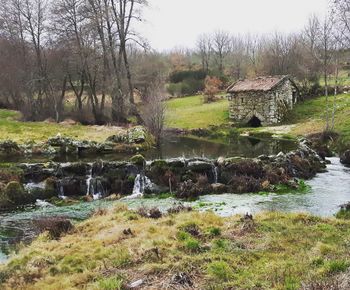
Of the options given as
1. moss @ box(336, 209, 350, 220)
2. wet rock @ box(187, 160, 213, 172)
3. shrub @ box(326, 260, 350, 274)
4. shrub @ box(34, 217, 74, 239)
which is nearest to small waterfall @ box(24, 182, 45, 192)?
shrub @ box(34, 217, 74, 239)

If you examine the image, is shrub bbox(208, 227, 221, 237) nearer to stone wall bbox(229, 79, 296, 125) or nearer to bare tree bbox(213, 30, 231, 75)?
stone wall bbox(229, 79, 296, 125)

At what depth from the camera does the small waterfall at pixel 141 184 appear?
20.0m

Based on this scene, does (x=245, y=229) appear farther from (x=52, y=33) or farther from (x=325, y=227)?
(x=52, y=33)

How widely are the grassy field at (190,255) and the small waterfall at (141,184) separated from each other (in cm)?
644

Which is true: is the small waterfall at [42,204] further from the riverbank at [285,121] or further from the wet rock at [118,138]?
the riverbank at [285,121]

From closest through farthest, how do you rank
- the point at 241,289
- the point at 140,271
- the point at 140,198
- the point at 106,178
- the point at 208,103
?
the point at 241,289, the point at 140,271, the point at 140,198, the point at 106,178, the point at 208,103

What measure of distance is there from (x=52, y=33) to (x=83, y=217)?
90.8ft

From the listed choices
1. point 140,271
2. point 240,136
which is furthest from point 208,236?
point 240,136

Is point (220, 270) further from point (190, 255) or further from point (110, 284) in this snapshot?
point (110, 284)

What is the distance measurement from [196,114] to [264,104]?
340 inches

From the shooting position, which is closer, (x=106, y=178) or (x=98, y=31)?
(x=106, y=178)

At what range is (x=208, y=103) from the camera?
54.4 metres

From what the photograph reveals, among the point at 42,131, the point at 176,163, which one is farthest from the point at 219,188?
the point at 42,131

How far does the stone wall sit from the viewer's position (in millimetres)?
41281
